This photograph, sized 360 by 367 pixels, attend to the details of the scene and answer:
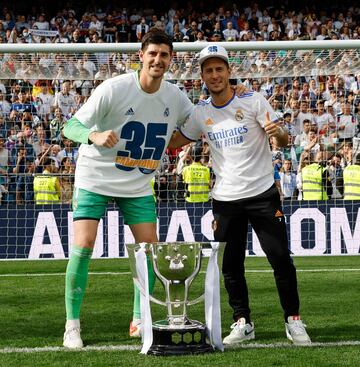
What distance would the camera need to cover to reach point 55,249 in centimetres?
1275

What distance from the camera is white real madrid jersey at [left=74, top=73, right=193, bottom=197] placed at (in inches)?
238

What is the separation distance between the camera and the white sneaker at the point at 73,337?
5.83 m

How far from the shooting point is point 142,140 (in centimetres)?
617

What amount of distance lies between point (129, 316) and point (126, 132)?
188cm

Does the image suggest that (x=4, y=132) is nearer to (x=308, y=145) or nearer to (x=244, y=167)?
(x=308, y=145)

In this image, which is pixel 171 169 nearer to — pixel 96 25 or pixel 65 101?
pixel 65 101

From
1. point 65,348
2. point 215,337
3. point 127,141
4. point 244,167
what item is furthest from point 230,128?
point 65,348

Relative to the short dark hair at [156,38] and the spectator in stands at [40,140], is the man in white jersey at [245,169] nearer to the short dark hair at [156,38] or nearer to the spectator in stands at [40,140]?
the short dark hair at [156,38]

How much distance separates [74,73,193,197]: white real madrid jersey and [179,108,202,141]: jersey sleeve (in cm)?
12

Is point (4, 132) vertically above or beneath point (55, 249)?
above

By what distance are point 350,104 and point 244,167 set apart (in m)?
6.94

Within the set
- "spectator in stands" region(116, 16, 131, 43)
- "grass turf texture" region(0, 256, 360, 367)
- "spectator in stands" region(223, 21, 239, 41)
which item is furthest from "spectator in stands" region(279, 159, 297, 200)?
"spectator in stands" region(116, 16, 131, 43)

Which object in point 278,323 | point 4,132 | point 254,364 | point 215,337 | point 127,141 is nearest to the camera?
point 254,364

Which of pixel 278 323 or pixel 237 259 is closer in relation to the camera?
pixel 237 259
